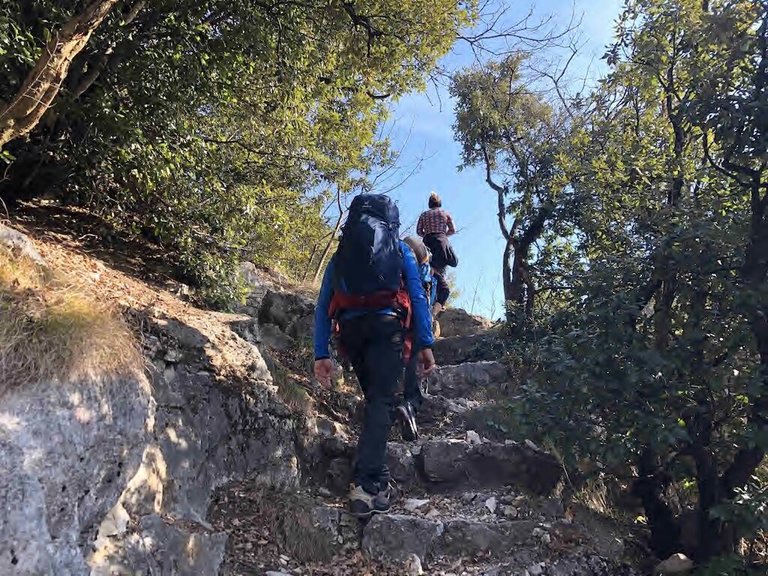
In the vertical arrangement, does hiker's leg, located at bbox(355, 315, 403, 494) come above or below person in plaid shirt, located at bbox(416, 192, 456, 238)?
below

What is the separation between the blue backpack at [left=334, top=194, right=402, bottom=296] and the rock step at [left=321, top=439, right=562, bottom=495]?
5.50 feet

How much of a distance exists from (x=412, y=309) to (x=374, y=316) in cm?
36

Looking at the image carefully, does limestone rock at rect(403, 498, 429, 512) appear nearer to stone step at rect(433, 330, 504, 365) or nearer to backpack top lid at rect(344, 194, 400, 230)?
backpack top lid at rect(344, 194, 400, 230)

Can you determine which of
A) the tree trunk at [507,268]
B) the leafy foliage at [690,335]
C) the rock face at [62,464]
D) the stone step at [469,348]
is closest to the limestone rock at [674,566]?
the leafy foliage at [690,335]

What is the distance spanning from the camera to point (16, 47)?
433 cm

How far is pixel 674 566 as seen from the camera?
4160 mm

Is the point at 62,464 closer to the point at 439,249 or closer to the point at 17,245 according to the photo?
the point at 17,245

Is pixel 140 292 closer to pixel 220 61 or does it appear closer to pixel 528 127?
pixel 220 61

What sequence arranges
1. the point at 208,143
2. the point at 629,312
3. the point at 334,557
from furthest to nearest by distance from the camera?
the point at 208,143, the point at 629,312, the point at 334,557

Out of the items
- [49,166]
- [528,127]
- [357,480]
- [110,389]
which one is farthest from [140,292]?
[528,127]

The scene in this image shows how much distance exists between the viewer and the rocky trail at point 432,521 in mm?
3803

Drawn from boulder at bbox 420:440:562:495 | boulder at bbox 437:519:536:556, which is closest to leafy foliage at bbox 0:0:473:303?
boulder at bbox 420:440:562:495

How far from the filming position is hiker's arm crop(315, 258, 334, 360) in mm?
4305

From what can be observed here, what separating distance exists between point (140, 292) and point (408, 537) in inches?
120
